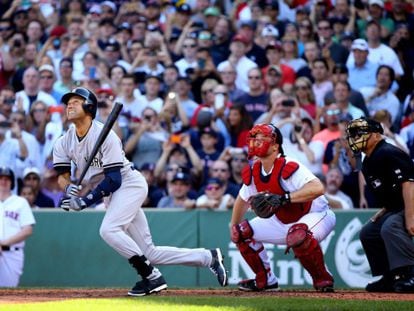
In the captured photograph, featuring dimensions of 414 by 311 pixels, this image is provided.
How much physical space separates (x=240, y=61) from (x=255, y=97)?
131 centimetres

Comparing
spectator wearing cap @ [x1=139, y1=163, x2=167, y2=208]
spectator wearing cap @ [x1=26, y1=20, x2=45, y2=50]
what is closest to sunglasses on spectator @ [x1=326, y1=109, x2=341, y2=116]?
spectator wearing cap @ [x1=139, y1=163, x2=167, y2=208]

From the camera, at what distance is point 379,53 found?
53.9ft

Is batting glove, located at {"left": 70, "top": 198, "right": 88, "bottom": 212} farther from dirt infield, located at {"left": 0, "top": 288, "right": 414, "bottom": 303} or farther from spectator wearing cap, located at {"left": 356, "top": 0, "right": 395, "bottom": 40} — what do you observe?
spectator wearing cap, located at {"left": 356, "top": 0, "right": 395, "bottom": 40}

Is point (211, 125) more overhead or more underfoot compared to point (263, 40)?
more underfoot

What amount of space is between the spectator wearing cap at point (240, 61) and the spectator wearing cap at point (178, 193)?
108 inches

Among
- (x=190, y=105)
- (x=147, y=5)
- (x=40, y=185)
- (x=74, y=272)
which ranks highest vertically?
(x=147, y=5)

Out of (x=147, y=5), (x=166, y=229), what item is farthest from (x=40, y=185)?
(x=147, y=5)

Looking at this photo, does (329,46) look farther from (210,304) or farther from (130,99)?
(210,304)

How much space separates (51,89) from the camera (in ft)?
54.4

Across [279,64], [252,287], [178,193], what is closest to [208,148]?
[178,193]

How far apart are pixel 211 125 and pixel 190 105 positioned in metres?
0.96

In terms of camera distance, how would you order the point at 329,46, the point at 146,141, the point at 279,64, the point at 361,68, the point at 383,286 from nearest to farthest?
the point at 383,286 → the point at 146,141 → the point at 361,68 → the point at 279,64 → the point at 329,46

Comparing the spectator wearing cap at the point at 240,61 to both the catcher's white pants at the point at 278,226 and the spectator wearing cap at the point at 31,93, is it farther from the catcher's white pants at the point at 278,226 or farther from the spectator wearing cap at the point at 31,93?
the catcher's white pants at the point at 278,226

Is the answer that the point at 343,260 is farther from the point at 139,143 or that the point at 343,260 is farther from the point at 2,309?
the point at 2,309
